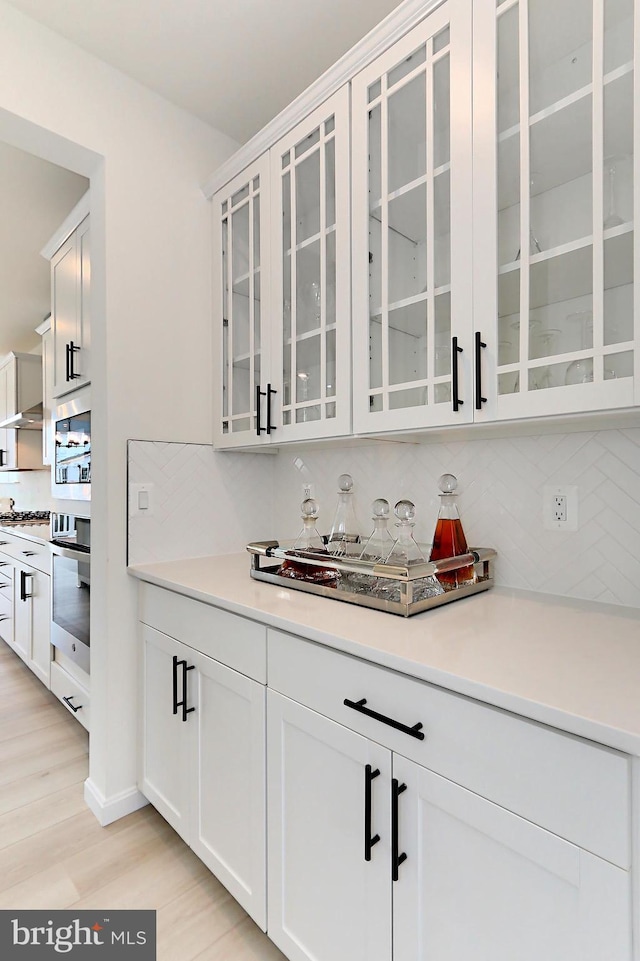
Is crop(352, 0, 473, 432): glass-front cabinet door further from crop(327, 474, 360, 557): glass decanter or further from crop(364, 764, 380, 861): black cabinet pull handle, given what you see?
crop(364, 764, 380, 861): black cabinet pull handle

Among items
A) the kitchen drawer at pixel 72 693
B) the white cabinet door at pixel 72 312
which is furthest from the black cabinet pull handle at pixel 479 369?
the kitchen drawer at pixel 72 693

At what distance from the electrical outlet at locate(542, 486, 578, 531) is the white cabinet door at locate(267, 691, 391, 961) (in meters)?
0.76

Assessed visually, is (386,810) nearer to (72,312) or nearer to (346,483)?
(346,483)

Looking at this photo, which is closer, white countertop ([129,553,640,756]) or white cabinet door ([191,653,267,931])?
white countertop ([129,553,640,756])

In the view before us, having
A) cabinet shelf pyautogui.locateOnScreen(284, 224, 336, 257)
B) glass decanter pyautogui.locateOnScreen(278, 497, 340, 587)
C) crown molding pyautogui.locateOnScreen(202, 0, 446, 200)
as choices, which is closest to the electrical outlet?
glass decanter pyautogui.locateOnScreen(278, 497, 340, 587)

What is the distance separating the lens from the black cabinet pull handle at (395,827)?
0.85m

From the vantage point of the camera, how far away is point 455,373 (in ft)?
3.74

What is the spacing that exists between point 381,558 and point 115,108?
5.96 feet

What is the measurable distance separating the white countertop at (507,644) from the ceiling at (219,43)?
5.78ft

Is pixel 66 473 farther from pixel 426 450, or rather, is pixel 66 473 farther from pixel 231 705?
pixel 426 450

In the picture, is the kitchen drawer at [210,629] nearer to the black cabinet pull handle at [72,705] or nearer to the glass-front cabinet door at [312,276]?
the glass-front cabinet door at [312,276]

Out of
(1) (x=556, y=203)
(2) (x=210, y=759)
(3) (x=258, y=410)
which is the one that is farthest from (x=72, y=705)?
(1) (x=556, y=203)

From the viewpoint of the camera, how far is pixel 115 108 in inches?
67.9

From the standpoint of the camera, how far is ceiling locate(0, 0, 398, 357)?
1490mm
